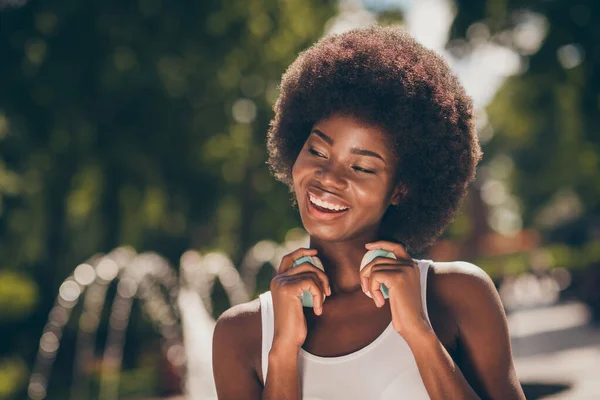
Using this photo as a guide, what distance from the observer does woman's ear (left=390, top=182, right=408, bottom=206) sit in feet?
8.30

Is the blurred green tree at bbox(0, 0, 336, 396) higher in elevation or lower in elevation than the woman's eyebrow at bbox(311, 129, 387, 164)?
higher

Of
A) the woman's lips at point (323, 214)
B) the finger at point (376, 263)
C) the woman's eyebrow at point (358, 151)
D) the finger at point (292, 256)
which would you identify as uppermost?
the woman's eyebrow at point (358, 151)

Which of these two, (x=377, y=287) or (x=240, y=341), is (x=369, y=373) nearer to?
(x=377, y=287)

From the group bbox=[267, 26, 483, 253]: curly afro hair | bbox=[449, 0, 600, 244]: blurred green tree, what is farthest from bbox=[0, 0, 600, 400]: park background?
bbox=[267, 26, 483, 253]: curly afro hair

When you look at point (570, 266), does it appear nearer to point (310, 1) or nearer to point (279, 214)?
point (279, 214)

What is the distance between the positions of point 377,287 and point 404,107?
55 centimetres

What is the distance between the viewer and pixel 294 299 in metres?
2.31

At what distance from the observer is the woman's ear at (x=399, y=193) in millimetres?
2529

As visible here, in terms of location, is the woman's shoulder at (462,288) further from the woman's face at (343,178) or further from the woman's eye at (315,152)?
the woman's eye at (315,152)

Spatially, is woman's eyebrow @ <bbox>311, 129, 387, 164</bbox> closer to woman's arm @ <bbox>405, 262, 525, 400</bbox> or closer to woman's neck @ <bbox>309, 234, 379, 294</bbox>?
woman's neck @ <bbox>309, 234, 379, 294</bbox>

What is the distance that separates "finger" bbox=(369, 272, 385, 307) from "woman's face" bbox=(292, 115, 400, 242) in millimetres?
209

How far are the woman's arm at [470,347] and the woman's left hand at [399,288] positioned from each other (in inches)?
1.4

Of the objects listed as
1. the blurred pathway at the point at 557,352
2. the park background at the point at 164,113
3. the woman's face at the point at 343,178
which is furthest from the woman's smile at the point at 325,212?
the park background at the point at 164,113

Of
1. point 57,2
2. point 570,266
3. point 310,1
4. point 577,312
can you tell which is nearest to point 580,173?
point 570,266
